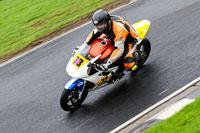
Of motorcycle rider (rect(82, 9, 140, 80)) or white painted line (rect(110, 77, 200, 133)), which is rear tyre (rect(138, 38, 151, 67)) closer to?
motorcycle rider (rect(82, 9, 140, 80))

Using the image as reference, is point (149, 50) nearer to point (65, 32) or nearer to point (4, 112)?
point (4, 112)

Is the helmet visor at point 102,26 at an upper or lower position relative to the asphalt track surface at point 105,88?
upper

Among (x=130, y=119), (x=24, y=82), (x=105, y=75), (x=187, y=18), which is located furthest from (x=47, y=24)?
(x=130, y=119)

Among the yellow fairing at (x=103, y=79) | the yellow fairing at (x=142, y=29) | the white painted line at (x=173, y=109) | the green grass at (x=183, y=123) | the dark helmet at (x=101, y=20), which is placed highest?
the dark helmet at (x=101, y=20)

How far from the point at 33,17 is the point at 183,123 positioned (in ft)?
40.7

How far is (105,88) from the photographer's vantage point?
859 cm

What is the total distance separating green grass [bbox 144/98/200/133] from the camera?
5027mm

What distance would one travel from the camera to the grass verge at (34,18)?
13.7m

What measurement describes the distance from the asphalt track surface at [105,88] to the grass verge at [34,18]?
5.00ft

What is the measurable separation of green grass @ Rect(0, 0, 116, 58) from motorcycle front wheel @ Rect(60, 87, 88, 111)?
5.98m

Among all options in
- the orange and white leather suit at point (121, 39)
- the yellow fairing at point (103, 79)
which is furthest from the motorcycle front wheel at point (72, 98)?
the orange and white leather suit at point (121, 39)

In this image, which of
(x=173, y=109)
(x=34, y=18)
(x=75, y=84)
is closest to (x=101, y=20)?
(x=75, y=84)

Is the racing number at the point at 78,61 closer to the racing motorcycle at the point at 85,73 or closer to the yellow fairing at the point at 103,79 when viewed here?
the racing motorcycle at the point at 85,73

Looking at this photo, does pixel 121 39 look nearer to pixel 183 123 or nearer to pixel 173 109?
pixel 173 109
